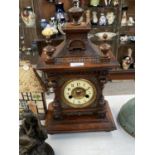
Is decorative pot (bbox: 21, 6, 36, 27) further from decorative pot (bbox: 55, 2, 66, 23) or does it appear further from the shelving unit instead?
decorative pot (bbox: 55, 2, 66, 23)

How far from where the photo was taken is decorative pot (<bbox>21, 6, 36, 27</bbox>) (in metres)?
2.76

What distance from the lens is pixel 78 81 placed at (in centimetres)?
105

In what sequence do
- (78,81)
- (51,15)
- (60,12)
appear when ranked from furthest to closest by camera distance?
(51,15), (60,12), (78,81)

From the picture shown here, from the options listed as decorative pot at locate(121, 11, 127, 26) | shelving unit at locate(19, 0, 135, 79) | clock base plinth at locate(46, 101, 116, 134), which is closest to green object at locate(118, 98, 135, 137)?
clock base plinth at locate(46, 101, 116, 134)

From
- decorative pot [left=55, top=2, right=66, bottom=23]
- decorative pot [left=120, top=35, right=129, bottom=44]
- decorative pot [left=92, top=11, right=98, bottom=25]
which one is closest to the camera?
decorative pot [left=55, top=2, right=66, bottom=23]

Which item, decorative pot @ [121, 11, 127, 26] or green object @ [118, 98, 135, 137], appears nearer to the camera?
green object @ [118, 98, 135, 137]

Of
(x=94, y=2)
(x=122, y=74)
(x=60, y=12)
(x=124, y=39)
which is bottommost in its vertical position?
(x=122, y=74)

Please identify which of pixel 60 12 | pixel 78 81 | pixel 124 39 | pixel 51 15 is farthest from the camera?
pixel 124 39

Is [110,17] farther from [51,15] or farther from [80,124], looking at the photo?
[80,124]

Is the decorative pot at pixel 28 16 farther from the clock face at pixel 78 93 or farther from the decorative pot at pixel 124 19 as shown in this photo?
the clock face at pixel 78 93

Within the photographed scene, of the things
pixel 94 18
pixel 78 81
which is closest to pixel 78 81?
pixel 78 81

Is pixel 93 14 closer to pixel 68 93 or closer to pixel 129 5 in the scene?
pixel 129 5

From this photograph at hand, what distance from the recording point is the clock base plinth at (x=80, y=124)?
109cm

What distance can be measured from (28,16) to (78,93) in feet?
6.21
